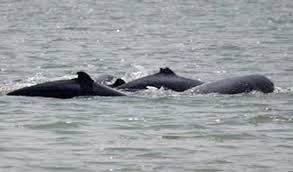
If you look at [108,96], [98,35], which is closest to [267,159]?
[108,96]

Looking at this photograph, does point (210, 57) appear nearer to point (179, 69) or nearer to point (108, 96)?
point (179, 69)

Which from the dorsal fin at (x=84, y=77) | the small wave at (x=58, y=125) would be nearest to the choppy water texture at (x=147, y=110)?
the small wave at (x=58, y=125)

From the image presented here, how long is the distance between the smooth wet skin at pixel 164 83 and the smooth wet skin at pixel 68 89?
1.25m

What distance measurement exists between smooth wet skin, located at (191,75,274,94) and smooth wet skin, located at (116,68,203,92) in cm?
42

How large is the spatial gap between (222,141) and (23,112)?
3.87 m

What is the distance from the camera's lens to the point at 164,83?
20.3 m

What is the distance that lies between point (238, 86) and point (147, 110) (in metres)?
2.83

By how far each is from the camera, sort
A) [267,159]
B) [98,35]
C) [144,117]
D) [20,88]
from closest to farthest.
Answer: [267,159] < [144,117] < [20,88] < [98,35]

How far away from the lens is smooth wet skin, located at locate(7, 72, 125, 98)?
18.8 m

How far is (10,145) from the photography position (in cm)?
1380

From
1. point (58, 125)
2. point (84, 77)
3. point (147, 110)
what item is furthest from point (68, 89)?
point (58, 125)

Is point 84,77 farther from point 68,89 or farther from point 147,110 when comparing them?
point 147,110

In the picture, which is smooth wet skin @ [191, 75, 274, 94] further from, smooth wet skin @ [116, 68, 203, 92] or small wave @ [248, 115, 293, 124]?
small wave @ [248, 115, 293, 124]

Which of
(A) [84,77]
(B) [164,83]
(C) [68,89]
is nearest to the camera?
(A) [84,77]
